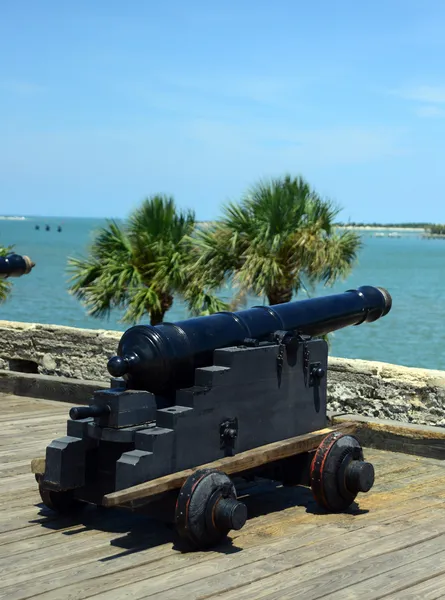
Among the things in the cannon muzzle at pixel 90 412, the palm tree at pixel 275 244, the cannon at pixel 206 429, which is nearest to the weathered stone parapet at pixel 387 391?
the cannon at pixel 206 429

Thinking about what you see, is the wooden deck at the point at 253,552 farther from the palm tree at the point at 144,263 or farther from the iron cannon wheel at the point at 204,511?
the palm tree at the point at 144,263

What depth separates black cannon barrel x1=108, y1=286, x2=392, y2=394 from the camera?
4.81 metres

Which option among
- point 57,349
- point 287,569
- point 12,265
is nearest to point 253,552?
point 287,569

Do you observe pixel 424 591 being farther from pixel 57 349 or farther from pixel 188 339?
pixel 57 349

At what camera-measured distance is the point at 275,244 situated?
12.8 m

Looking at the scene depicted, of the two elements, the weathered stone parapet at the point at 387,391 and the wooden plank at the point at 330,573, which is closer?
the wooden plank at the point at 330,573

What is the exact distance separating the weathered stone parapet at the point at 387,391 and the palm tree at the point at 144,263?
6730mm

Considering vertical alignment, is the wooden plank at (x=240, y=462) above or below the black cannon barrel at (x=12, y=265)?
below

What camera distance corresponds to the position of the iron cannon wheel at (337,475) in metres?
5.20

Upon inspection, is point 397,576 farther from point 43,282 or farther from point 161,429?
point 43,282

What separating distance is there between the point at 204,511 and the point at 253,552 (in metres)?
0.29

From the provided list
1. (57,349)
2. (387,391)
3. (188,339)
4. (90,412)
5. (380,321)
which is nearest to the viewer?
(90,412)

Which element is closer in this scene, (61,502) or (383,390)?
(61,502)

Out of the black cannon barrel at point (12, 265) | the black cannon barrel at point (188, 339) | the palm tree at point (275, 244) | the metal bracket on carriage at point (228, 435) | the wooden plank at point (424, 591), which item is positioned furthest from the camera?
the palm tree at point (275, 244)
